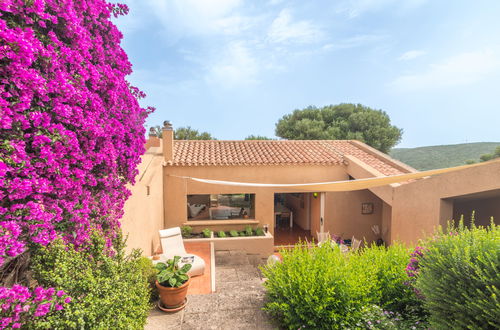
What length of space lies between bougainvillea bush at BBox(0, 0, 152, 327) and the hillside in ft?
147

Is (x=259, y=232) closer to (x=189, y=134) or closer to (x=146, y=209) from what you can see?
(x=146, y=209)

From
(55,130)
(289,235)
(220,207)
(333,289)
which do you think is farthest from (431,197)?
(220,207)

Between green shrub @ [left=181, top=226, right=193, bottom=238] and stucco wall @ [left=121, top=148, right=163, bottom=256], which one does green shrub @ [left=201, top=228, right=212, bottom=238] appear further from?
stucco wall @ [left=121, top=148, right=163, bottom=256]

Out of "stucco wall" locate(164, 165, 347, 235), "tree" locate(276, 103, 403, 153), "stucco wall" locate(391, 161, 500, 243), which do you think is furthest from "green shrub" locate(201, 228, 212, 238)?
"tree" locate(276, 103, 403, 153)

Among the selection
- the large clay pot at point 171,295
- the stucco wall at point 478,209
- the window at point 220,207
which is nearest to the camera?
the large clay pot at point 171,295

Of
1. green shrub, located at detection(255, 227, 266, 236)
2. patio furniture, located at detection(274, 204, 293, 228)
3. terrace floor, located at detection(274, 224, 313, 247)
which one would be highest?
green shrub, located at detection(255, 227, 266, 236)

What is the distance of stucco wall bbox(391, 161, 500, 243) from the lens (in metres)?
6.29

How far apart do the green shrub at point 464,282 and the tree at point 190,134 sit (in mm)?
29379

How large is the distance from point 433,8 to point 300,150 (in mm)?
7774

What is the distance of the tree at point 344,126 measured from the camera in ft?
90.6

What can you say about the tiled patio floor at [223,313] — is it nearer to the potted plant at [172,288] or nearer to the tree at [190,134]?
the potted plant at [172,288]

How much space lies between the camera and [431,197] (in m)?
7.62

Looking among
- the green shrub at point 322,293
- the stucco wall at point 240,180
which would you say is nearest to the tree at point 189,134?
the stucco wall at point 240,180

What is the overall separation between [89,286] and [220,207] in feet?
52.7
